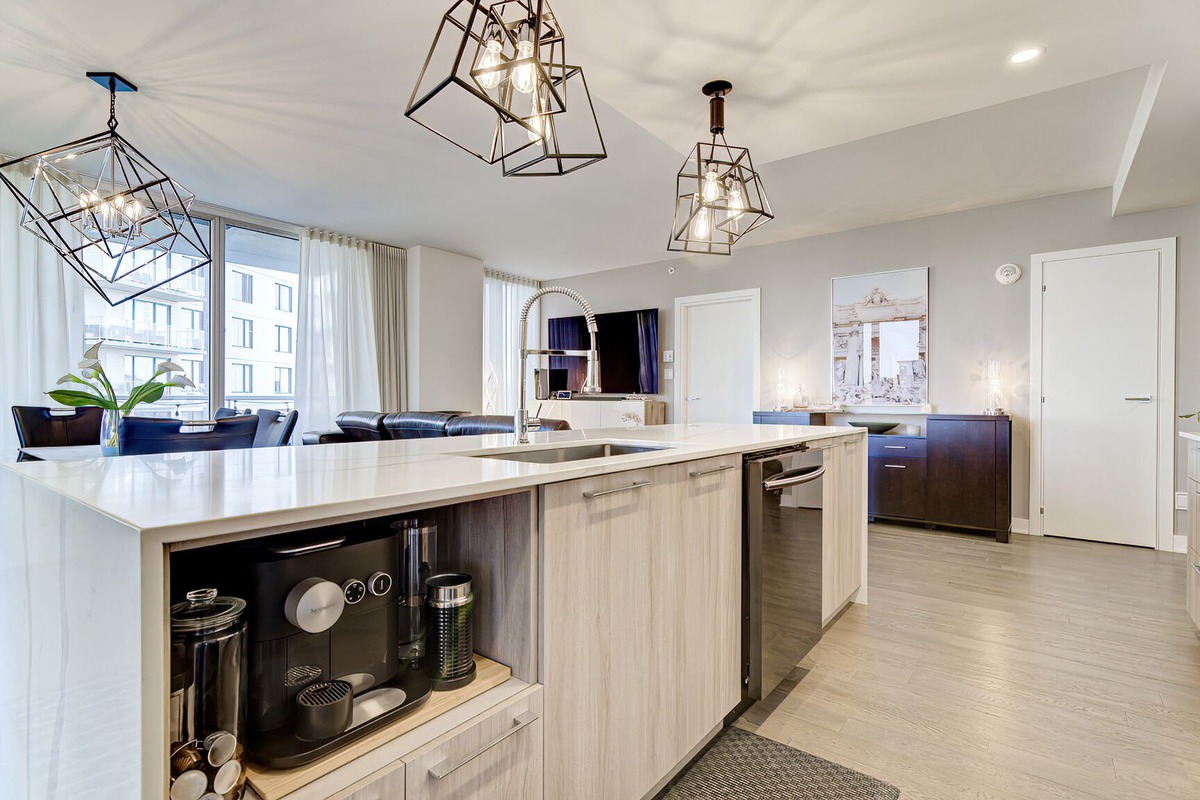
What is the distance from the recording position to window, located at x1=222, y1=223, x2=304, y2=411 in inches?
183

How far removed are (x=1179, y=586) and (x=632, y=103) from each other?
12.8 feet

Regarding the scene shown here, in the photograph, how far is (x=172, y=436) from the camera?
7.22 feet

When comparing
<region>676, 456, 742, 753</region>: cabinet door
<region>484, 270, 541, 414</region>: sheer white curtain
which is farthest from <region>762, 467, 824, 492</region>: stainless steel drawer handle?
<region>484, 270, 541, 414</region>: sheer white curtain

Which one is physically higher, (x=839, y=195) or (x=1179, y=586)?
(x=839, y=195)

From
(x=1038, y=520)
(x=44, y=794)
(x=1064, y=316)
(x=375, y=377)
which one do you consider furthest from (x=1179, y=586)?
(x=375, y=377)

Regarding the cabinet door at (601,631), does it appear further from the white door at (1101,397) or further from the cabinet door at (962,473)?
the white door at (1101,397)

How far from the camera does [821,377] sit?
527cm

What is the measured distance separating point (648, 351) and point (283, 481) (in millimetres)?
5795

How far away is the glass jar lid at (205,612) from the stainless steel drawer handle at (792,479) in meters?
1.35

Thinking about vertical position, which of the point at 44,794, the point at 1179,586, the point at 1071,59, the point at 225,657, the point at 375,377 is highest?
the point at 1071,59

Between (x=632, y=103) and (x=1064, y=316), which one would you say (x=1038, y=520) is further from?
(x=632, y=103)

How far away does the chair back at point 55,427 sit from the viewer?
2.67m

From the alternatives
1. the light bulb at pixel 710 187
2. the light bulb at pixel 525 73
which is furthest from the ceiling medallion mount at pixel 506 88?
the light bulb at pixel 710 187

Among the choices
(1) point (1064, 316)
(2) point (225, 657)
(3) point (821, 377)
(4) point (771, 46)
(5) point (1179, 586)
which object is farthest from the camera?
(3) point (821, 377)
